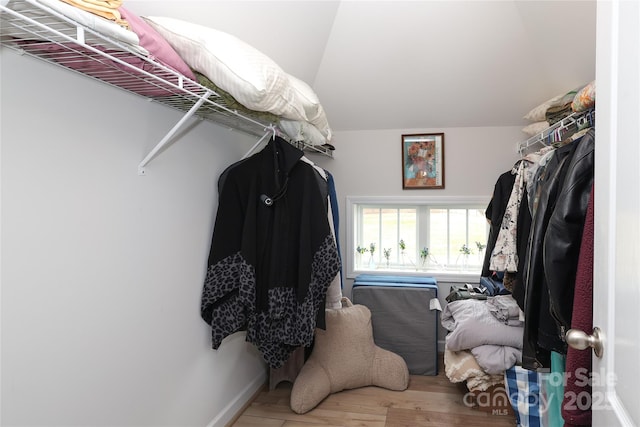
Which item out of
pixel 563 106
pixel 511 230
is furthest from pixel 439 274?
pixel 563 106

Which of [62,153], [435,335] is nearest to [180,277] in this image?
[62,153]

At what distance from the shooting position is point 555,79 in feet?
9.13

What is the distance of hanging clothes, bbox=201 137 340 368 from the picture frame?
1.41m

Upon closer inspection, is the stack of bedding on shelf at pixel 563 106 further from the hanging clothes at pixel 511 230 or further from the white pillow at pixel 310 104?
the white pillow at pixel 310 104

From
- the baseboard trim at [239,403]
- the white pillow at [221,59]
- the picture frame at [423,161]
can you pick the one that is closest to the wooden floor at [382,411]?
the baseboard trim at [239,403]

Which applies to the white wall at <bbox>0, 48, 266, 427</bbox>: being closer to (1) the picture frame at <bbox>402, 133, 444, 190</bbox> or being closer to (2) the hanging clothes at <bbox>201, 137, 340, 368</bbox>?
(2) the hanging clothes at <bbox>201, 137, 340, 368</bbox>

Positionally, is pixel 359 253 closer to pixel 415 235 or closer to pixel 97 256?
pixel 415 235

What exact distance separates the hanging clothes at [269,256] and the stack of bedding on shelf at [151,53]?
33cm

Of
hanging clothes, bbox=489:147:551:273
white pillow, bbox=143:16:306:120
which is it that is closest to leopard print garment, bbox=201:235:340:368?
white pillow, bbox=143:16:306:120

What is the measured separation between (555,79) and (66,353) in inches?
119

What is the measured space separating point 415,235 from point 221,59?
8.43 feet

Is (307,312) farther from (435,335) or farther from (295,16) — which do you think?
(295,16)

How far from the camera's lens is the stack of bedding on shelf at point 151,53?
0.96m

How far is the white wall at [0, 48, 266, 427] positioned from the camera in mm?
1158
